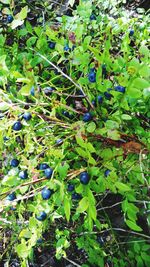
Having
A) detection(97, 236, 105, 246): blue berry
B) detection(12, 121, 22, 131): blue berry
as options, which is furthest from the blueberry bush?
detection(97, 236, 105, 246): blue berry

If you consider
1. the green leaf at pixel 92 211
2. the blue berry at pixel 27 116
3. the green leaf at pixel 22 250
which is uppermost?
the blue berry at pixel 27 116

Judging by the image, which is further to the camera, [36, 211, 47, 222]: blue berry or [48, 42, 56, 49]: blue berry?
[48, 42, 56, 49]: blue berry

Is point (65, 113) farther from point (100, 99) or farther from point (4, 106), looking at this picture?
point (4, 106)

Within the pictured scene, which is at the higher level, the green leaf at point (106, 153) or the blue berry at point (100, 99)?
the blue berry at point (100, 99)

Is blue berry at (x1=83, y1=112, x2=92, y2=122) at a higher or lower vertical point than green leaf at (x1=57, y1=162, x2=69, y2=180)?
higher

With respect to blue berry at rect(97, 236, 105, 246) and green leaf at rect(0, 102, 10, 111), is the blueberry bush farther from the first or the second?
blue berry at rect(97, 236, 105, 246)

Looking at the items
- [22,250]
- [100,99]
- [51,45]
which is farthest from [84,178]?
[51,45]

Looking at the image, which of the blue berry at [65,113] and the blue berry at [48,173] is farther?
the blue berry at [65,113]

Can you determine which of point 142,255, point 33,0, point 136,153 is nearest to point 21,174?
point 136,153

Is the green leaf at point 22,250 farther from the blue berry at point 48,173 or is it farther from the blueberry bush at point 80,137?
the blue berry at point 48,173

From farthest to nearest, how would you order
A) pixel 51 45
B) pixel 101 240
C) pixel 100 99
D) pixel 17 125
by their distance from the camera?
pixel 101 240
pixel 51 45
pixel 100 99
pixel 17 125

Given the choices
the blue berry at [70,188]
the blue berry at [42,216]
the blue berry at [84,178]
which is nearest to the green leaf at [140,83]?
the blue berry at [84,178]
